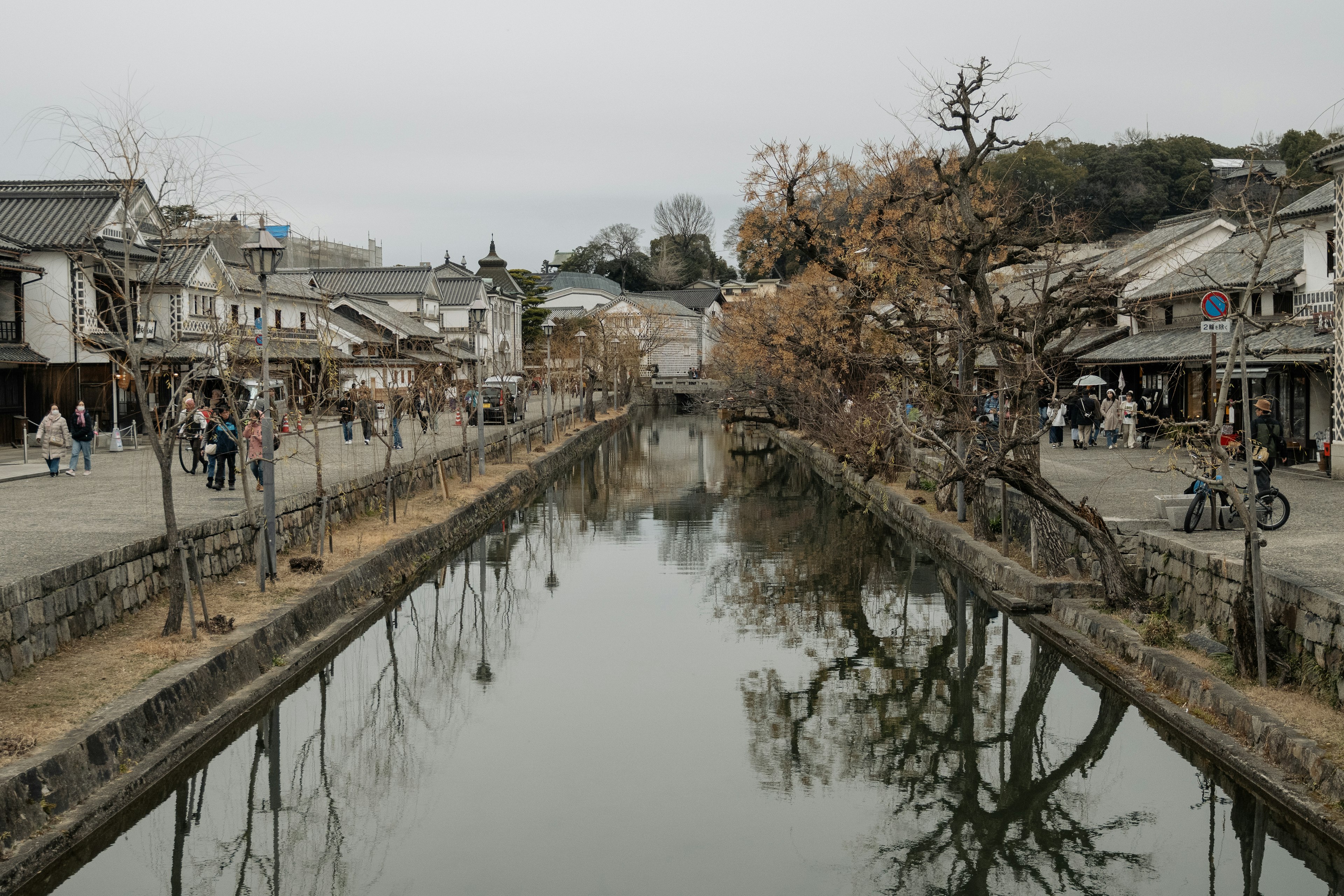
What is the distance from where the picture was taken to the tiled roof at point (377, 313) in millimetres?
51375

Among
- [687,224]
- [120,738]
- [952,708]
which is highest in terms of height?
[687,224]

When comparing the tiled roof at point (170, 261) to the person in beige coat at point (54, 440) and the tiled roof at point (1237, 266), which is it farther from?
the tiled roof at point (1237, 266)

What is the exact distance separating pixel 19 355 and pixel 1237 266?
3047 centimetres

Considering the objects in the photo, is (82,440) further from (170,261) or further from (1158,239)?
(1158,239)

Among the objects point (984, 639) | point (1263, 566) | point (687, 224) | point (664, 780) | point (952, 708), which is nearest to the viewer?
point (664, 780)

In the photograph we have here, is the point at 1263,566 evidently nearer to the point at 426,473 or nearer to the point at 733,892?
the point at 733,892

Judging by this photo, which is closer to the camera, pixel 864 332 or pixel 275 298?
pixel 864 332

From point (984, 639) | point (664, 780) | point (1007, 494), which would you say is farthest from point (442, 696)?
point (1007, 494)

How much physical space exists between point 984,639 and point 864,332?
1590 cm

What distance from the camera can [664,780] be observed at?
937 cm

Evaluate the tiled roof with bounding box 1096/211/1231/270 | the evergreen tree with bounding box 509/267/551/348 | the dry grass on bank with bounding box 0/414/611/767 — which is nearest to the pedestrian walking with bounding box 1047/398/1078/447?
the tiled roof with bounding box 1096/211/1231/270

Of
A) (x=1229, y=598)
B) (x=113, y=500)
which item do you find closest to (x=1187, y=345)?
(x=1229, y=598)

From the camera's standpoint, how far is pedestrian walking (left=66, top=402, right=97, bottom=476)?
22.2m

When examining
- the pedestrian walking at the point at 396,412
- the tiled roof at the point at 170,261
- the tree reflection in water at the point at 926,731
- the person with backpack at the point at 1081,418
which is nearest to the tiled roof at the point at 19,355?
the pedestrian walking at the point at 396,412
